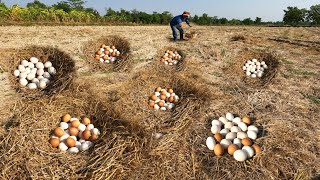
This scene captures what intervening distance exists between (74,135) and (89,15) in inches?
962

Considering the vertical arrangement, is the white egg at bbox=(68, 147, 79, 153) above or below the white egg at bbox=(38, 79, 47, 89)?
below

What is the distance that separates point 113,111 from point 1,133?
7.80ft

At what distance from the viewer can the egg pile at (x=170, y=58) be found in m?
11.5

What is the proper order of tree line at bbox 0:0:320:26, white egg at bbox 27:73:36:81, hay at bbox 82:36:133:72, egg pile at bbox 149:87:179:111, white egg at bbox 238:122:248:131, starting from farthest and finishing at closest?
tree line at bbox 0:0:320:26
hay at bbox 82:36:133:72
white egg at bbox 27:73:36:81
egg pile at bbox 149:87:179:111
white egg at bbox 238:122:248:131

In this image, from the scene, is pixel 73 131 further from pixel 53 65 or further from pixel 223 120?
pixel 53 65

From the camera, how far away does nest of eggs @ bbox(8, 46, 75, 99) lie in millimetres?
8266

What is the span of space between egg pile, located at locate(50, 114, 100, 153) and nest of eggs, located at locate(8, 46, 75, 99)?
1353mm

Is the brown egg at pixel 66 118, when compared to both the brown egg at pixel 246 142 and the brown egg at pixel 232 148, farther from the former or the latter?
the brown egg at pixel 246 142

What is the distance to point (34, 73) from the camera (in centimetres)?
906

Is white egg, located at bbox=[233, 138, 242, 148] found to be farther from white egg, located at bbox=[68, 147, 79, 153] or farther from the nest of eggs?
the nest of eggs

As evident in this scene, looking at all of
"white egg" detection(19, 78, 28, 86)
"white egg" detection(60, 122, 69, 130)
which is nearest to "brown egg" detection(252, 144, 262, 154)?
"white egg" detection(60, 122, 69, 130)

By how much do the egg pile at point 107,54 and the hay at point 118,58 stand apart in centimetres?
16

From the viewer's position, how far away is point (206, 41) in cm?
1410

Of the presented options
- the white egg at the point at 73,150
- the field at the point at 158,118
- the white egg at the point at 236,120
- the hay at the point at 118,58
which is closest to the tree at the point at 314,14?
the field at the point at 158,118
